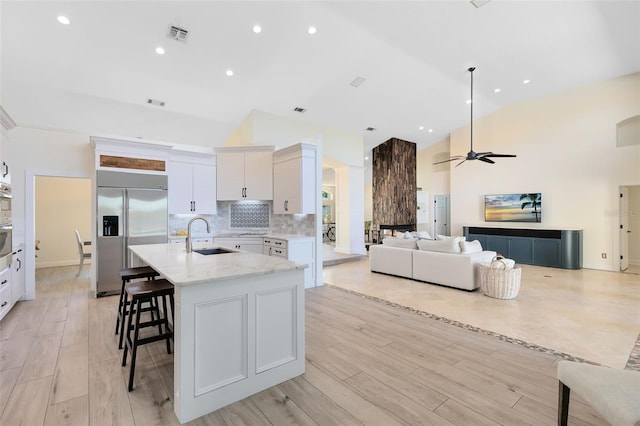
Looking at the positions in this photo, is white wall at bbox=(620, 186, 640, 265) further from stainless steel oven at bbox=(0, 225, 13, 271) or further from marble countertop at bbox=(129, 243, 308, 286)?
stainless steel oven at bbox=(0, 225, 13, 271)

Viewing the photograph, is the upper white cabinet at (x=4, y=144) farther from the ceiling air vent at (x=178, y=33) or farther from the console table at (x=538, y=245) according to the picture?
the console table at (x=538, y=245)

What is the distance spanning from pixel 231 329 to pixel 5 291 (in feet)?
12.3

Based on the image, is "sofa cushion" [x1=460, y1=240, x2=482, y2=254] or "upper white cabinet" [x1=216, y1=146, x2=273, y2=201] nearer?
"sofa cushion" [x1=460, y1=240, x2=482, y2=254]

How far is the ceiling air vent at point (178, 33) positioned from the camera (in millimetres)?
4074

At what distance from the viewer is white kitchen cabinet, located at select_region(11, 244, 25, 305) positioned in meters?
4.03

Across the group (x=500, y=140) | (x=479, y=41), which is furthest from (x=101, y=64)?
(x=500, y=140)

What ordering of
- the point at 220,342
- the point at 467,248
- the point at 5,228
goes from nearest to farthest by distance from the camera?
the point at 220,342 < the point at 5,228 < the point at 467,248

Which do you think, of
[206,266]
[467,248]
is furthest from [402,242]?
[206,266]

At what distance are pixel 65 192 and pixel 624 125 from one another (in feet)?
42.6

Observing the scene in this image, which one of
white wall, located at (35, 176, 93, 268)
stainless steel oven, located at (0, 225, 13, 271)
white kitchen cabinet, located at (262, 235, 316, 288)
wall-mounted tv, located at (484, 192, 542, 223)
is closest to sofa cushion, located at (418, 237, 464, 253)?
white kitchen cabinet, located at (262, 235, 316, 288)

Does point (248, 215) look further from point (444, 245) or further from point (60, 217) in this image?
point (60, 217)

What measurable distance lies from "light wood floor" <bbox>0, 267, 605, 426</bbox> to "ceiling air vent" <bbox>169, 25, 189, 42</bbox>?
3.89 meters

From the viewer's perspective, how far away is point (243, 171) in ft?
19.0

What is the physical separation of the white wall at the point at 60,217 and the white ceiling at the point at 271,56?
2.66 metres
